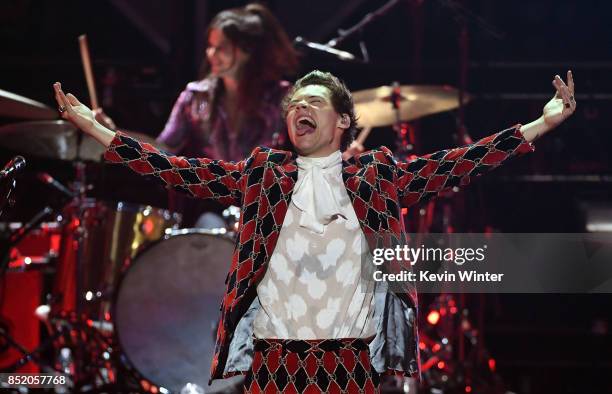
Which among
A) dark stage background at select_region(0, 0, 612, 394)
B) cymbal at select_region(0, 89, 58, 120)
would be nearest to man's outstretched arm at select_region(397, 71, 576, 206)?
cymbal at select_region(0, 89, 58, 120)

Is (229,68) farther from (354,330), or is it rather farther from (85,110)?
(354,330)

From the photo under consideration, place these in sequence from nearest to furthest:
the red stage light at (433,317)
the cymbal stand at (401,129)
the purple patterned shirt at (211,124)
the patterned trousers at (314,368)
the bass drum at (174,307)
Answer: the patterned trousers at (314,368)
the bass drum at (174,307)
the cymbal stand at (401,129)
the red stage light at (433,317)
the purple patterned shirt at (211,124)

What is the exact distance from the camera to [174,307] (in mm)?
4441

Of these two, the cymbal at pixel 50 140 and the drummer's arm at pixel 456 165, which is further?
the cymbal at pixel 50 140

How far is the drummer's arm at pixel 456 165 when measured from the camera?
8.87ft

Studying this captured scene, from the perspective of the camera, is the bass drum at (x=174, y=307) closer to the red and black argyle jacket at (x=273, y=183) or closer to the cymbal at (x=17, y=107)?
the cymbal at (x=17, y=107)

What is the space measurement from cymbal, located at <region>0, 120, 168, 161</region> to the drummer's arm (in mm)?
2319

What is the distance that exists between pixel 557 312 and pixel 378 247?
3.85 meters

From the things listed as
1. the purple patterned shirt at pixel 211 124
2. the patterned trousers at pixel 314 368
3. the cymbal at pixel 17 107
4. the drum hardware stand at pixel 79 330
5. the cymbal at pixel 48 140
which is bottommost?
the patterned trousers at pixel 314 368

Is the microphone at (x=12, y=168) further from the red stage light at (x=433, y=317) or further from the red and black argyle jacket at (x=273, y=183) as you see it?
the red stage light at (x=433, y=317)

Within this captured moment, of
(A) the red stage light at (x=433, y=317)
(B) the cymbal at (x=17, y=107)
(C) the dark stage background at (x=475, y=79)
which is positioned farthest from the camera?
(C) the dark stage background at (x=475, y=79)

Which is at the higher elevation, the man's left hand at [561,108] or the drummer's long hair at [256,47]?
the drummer's long hair at [256,47]

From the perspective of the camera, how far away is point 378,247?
8.65 feet

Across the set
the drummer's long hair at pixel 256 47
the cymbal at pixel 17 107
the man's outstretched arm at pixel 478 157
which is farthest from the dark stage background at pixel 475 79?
the man's outstretched arm at pixel 478 157
